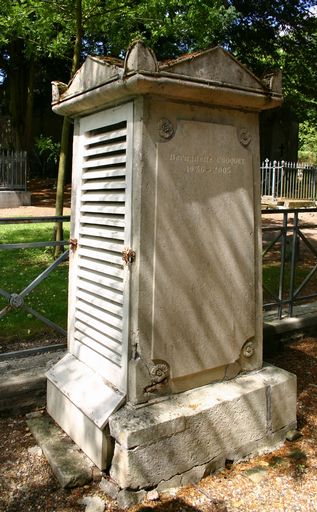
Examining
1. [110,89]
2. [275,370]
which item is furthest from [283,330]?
[110,89]

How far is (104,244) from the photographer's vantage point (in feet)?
9.57

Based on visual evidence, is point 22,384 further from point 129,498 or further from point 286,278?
point 286,278

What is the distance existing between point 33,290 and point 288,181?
Result: 52.8 feet

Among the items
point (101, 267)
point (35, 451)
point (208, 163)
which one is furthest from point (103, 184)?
point (35, 451)

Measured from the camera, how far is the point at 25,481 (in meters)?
2.72

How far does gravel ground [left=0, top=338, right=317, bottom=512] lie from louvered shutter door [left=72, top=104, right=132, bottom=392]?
63 centimetres

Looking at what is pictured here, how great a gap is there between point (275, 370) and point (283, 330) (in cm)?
148

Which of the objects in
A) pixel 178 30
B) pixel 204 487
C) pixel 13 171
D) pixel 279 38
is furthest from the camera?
pixel 13 171

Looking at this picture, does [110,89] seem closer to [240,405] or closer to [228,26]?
[240,405]

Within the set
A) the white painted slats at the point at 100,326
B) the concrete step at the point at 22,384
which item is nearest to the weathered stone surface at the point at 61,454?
the concrete step at the point at 22,384

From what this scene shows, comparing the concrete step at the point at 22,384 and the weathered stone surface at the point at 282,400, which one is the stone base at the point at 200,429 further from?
the concrete step at the point at 22,384

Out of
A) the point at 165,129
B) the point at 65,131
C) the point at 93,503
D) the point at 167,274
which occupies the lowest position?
the point at 93,503

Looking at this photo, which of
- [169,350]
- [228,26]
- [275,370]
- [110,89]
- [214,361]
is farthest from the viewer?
[228,26]

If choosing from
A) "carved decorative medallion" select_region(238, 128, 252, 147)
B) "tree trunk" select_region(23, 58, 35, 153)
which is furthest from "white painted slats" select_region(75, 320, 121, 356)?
"tree trunk" select_region(23, 58, 35, 153)
